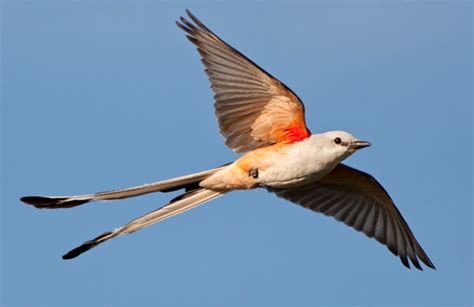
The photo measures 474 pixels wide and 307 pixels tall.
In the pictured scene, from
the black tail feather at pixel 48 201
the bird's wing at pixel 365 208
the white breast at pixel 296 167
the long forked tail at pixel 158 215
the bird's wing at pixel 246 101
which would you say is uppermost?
the bird's wing at pixel 246 101

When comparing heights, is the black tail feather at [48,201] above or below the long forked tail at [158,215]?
above

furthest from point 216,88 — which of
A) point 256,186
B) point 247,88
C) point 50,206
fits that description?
point 50,206

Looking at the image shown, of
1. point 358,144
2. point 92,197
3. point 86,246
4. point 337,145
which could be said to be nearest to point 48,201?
point 92,197

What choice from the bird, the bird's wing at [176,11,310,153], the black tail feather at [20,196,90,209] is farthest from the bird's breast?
the black tail feather at [20,196,90,209]

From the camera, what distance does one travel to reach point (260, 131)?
10.6 m

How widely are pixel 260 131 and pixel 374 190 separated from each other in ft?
6.65

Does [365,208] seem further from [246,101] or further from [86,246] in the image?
[86,246]

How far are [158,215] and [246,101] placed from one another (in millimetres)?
1558

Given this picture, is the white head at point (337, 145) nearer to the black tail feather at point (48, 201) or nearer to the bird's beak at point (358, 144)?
the bird's beak at point (358, 144)

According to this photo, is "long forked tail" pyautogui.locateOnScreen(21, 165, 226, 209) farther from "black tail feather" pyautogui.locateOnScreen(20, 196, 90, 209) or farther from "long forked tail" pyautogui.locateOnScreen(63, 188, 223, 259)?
"long forked tail" pyautogui.locateOnScreen(63, 188, 223, 259)

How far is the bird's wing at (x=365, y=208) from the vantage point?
1170 centimetres

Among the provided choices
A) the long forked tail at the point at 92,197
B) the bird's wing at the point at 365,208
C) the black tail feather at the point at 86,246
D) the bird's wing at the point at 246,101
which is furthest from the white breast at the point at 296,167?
the black tail feather at the point at 86,246

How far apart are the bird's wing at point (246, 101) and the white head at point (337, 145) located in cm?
39

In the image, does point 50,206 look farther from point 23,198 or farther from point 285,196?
point 285,196
